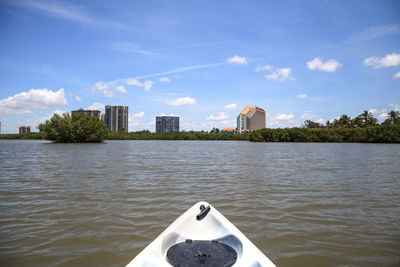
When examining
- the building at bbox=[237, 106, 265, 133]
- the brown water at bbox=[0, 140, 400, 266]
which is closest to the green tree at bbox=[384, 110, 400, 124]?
the brown water at bbox=[0, 140, 400, 266]

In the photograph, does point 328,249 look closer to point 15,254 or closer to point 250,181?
point 15,254

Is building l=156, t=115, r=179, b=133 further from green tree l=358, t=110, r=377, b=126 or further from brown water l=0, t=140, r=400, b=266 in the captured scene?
brown water l=0, t=140, r=400, b=266

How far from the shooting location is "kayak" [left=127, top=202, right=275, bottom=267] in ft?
9.16

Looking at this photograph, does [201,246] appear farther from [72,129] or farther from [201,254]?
[72,129]

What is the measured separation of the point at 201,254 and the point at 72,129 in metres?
65.9

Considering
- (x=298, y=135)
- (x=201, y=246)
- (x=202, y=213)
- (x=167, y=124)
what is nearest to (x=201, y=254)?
(x=201, y=246)

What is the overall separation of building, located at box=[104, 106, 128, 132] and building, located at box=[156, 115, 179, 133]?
30.6 meters

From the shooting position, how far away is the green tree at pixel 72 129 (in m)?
59.4

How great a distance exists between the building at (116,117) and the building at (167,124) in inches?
1204

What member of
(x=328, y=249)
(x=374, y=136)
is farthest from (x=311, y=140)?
(x=328, y=249)

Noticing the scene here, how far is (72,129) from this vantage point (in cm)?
6041

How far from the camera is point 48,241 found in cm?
410

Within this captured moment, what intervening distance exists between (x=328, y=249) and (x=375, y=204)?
3.70 metres

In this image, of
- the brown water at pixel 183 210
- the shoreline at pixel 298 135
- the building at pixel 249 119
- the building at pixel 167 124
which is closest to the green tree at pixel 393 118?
the shoreline at pixel 298 135
